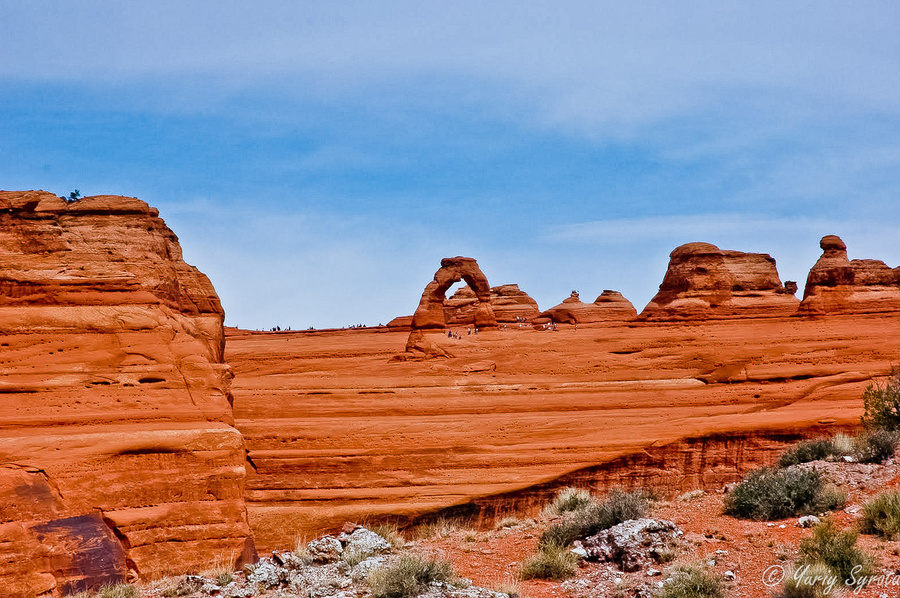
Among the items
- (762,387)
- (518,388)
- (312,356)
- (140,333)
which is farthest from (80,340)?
(312,356)

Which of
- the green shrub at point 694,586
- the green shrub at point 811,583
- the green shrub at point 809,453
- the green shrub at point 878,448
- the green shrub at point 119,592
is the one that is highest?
the green shrub at point 878,448

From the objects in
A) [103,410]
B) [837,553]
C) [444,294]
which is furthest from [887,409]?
[444,294]

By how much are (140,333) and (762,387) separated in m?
15.9

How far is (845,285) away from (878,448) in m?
17.9

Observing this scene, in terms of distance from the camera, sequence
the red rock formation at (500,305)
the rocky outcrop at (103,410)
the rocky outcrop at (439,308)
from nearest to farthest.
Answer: the rocky outcrop at (103,410) < the rocky outcrop at (439,308) < the red rock formation at (500,305)

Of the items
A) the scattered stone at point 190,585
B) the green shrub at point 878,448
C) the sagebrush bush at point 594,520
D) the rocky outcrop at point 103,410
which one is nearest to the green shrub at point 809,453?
the green shrub at point 878,448

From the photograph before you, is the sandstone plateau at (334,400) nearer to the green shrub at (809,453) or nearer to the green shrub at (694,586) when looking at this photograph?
the green shrub at (809,453)

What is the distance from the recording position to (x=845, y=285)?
30.1m

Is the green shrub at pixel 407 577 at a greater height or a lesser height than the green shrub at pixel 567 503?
greater

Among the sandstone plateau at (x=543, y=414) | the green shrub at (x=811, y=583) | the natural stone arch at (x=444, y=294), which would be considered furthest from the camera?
the natural stone arch at (x=444, y=294)

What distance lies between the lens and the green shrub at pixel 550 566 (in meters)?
10.5

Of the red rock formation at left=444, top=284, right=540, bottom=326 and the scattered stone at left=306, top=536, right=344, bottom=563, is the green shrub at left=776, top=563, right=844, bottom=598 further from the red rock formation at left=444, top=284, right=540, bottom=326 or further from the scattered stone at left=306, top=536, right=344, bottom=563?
the red rock formation at left=444, top=284, right=540, bottom=326

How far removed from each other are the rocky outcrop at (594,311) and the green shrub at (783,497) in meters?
31.0

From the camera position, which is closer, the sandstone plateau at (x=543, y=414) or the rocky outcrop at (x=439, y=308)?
the sandstone plateau at (x=543, y=414)
